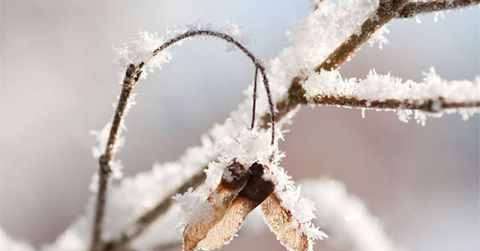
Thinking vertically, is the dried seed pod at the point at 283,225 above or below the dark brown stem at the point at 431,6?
below

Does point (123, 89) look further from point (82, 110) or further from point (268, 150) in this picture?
point (82, 110)

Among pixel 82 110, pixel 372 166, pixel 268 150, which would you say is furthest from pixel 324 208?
pixel 372 166

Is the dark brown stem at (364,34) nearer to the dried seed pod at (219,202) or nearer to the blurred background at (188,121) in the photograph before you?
the dried seed pod at (219,202)

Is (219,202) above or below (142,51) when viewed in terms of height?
below

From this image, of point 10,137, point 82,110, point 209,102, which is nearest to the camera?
point 10,137

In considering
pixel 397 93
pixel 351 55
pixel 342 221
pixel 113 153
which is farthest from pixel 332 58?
pixel 342 221

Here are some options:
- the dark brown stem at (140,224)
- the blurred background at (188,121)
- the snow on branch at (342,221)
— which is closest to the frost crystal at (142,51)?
the dark brown stem at (140,224)

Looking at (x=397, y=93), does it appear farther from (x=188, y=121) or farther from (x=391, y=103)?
(x=188, y=121)
